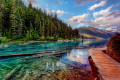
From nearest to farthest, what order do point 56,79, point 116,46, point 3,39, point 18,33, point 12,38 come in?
1. point 56,79
2. point 116,46
3. point 3,39
4. point 12,38
5. point 18,33

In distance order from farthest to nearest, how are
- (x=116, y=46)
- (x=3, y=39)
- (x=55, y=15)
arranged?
(x=55, y=15)
(x=3, y=39)
(x=116, y=46)

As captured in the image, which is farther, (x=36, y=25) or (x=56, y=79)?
(x=36, y=25)

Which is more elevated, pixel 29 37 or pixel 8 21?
pixel 8 21

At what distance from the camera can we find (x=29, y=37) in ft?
164

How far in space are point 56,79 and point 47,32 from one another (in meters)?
67.3

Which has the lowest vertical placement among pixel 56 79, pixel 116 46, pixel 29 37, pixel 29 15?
pixel 56 79

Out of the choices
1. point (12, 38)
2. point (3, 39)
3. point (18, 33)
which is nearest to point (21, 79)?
point (3, 39)

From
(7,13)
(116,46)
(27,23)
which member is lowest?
(116,46)

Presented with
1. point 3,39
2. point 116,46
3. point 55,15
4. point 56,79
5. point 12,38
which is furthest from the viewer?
point 55,15

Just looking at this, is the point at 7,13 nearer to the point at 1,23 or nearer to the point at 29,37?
the point at 1,23

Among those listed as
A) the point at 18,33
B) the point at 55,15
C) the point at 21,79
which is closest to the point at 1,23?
the point at 18,33

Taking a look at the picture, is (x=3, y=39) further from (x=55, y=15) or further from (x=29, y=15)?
(x=55, y=15)

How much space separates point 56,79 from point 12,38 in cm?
4955

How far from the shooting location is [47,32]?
230ft
